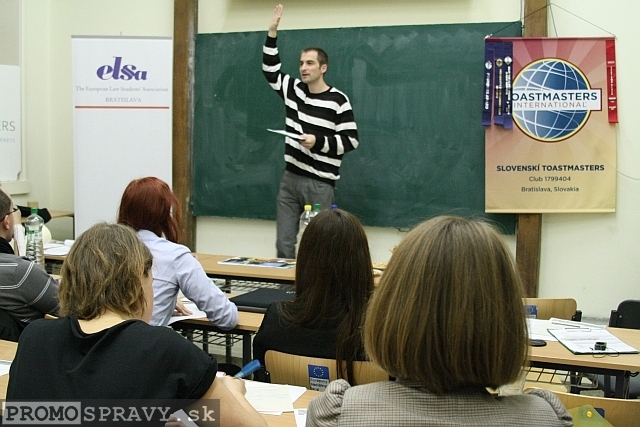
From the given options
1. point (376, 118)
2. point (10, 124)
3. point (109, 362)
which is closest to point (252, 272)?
point (376, 118)

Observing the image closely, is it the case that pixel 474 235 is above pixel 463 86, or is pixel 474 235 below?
below

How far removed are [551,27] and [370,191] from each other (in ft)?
5.98

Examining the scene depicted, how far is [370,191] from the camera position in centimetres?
558

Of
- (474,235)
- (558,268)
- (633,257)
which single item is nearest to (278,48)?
(558,268)

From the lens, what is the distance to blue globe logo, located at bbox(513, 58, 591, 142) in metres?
5.05

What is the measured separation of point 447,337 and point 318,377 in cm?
111

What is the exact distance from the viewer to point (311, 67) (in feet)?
16.4

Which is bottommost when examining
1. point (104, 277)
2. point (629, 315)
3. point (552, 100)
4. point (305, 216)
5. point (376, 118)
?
point (629, 315)

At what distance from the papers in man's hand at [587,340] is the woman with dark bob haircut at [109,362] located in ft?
4.94

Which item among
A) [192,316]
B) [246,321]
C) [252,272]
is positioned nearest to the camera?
[246,321]

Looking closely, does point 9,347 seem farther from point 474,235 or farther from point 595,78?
point 595,78

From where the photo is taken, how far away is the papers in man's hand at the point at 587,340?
2568 millimetres

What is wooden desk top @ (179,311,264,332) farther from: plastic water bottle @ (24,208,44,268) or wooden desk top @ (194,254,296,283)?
plastic water bottle @ (24,208,44,268)

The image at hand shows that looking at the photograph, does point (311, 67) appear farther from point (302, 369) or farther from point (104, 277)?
point (104, 277)
